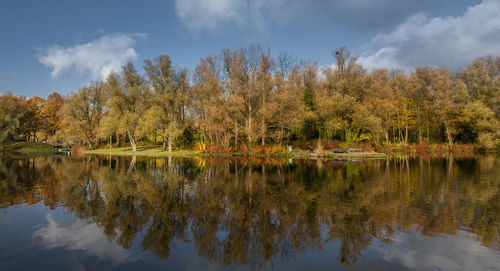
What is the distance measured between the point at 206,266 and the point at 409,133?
63.0m

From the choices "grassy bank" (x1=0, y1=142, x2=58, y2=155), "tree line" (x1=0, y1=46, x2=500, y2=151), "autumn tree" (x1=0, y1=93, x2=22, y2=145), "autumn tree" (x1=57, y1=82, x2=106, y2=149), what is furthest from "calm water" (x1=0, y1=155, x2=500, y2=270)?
"autumn tree" (x1=0, y1=93, x2=22, y2=145)

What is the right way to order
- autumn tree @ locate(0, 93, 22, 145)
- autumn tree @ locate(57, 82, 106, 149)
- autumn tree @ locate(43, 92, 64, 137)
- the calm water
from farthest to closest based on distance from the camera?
1. autumn tree @ locate(43, 92, 64, 137)
2. autumn tree @ locate(0, 93, 22, 145)
3. autumn tree @ locate(57, 82, 106, 149)
4. the calm water

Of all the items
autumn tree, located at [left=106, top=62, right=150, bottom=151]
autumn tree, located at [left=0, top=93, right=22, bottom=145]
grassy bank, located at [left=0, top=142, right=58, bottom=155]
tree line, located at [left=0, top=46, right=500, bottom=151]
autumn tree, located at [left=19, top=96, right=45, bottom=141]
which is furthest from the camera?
autumn tree, located at [left=19, top=96, right=45, bottom=141]

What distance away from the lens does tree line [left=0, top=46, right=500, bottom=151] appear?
38.9 m

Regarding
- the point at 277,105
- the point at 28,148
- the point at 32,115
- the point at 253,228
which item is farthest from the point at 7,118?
the point at 253,228

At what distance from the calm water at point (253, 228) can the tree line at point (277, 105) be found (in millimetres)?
25670

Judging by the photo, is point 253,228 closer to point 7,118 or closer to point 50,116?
point 7,118

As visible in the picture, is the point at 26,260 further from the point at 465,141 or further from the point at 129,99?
the point at 465,141

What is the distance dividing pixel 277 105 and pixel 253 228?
30810 mm

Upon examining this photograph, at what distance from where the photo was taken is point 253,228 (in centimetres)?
769

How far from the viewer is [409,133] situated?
57.0 m

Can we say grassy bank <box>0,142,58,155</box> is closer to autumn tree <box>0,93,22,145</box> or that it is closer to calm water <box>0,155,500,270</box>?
autumn tree <box>0,93,22,145</box>

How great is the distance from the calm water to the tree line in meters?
25.7

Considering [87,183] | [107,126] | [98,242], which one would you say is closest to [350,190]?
[98,242]
